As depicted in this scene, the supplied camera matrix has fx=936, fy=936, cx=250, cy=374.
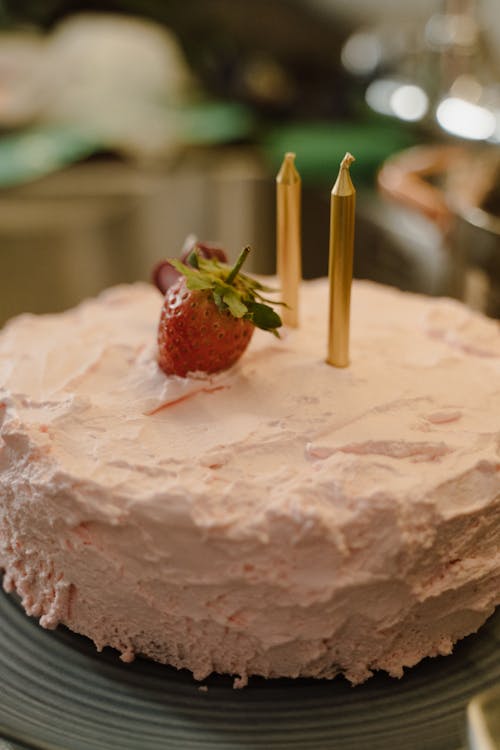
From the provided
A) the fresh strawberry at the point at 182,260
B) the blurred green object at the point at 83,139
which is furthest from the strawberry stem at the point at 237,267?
the blurred green object at the point at 83,139

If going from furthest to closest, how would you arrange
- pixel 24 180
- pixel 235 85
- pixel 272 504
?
1. pixel 235 85
2. pixel 24 180
3. pixel 272 504

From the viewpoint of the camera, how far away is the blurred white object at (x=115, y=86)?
369 centimetres

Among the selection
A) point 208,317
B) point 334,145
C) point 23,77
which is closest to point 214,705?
point 208,317

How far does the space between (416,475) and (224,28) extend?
367cm

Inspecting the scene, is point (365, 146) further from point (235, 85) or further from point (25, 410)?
point (25, 410)

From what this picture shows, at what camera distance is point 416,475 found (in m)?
1.15

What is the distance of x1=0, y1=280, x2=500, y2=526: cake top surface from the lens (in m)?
1.13

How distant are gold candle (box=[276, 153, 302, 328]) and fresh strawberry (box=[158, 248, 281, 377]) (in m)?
0.13

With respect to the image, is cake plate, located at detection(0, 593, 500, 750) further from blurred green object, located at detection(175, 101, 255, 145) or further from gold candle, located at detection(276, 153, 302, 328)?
blurred green object, located at detection(175, 101, 255, 145)

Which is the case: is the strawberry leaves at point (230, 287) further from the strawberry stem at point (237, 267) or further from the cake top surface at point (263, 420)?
the cake top surface at point (263, 420)

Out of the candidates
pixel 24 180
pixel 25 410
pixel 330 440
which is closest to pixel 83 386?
pixel 25 410

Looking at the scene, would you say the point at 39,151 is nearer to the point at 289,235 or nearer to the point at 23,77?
the point at 23,77

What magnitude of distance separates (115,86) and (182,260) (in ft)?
8.48

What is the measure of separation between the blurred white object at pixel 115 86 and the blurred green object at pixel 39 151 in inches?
3.3
